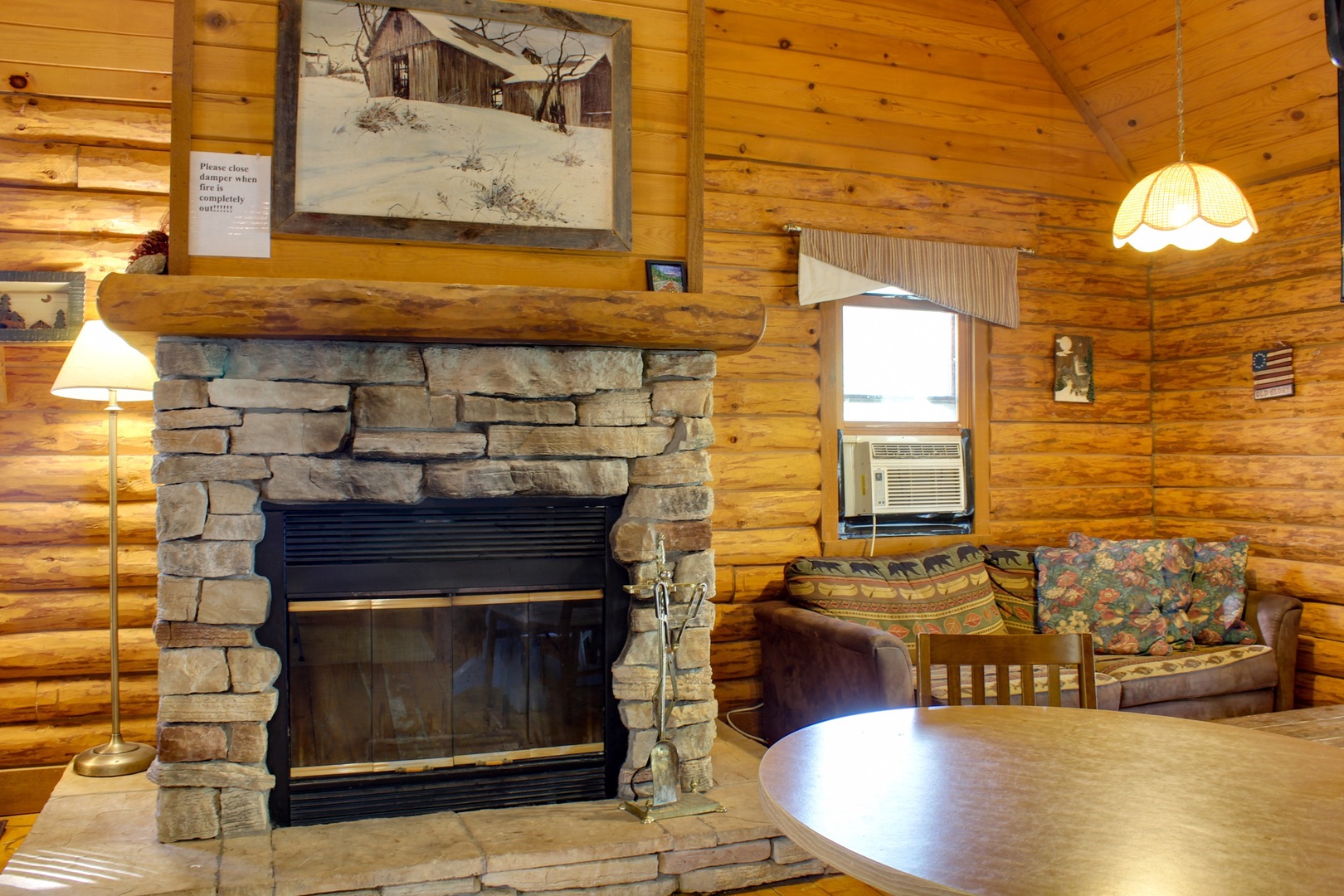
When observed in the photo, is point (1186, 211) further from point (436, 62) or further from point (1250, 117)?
point (436, 62)

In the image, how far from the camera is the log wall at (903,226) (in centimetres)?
390

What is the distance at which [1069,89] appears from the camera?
4438 mm

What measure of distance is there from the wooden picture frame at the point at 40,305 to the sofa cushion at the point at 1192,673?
151 inches

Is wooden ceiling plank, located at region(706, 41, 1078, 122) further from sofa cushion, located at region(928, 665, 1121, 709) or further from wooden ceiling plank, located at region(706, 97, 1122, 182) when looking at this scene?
sofa cushion, located at region(928, 665, 1121, 709)

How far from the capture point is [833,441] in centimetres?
404

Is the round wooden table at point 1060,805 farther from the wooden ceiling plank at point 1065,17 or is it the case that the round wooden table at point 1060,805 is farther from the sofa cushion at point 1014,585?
the wooden ceiling plank at point 1065,17

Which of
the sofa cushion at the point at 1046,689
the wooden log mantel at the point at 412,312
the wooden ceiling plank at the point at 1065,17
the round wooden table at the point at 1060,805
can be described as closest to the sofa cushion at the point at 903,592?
the sofa cushion at the point at 1046,689

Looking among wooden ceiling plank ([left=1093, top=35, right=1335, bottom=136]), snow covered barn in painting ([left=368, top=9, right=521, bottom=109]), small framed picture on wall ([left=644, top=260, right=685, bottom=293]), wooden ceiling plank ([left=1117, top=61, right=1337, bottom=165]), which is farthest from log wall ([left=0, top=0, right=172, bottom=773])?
wooden ceiling plank ([left=1117, top=61, right=1337, bottom=165])

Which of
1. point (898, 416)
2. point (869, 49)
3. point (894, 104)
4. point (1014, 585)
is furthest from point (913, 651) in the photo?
point (869, 49)

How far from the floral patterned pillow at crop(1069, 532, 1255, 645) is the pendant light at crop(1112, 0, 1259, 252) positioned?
1329 millimetres

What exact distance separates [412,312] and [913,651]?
2186mm

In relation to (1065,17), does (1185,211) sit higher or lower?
lower

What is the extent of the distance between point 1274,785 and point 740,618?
2.56 metres

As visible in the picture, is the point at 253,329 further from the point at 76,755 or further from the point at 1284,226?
the point at 1284,226
